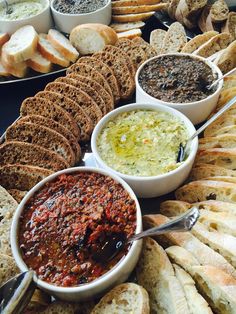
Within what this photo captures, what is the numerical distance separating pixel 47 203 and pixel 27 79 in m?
1.79

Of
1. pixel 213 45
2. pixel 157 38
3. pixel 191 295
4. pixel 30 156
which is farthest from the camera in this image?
pixel 157 38

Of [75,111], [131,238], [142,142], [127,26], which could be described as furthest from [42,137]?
[127,26]

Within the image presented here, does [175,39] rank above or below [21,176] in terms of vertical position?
above

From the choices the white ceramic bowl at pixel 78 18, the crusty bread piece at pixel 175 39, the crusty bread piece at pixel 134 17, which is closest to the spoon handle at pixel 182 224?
the crusty bread piece at pixel 175 39

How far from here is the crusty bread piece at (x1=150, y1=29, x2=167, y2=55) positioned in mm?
4078

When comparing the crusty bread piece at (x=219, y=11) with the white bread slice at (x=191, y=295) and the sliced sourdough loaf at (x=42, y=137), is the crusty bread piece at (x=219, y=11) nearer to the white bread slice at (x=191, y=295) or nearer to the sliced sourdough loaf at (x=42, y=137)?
the sliced sourdough loaf at (x=42, y=137)

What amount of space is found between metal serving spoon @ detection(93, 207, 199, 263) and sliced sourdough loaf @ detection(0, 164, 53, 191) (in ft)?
2.52

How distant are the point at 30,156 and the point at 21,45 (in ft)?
4.90

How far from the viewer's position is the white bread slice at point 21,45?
153 inches

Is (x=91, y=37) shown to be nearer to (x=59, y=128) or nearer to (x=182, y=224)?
(x=59, y=128)

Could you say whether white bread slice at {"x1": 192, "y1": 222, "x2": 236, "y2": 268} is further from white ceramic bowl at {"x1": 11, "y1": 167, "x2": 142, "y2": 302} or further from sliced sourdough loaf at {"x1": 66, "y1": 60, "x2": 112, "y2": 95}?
sliced sourdough loaf at {"x1": 66, "y1": 60, "x2": 112, "y2": 95}

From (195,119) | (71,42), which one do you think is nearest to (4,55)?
(71,42)

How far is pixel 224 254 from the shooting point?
2.27m

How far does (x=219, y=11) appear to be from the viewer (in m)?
4.01
